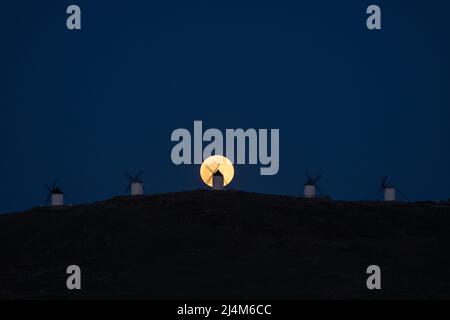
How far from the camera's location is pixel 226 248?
103 meters

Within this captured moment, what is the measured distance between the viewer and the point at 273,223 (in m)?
113

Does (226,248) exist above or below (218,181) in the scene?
below

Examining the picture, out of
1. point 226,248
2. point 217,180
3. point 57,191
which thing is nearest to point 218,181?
point 217,180

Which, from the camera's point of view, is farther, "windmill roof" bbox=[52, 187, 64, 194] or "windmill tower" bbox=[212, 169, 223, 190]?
"windmill roof" bbox=[52, 187, 64, 194]

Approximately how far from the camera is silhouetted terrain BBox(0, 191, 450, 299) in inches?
3565

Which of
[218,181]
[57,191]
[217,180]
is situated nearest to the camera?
[218,181]

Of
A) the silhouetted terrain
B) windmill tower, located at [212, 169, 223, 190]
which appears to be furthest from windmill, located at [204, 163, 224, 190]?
the silhouetted terrain

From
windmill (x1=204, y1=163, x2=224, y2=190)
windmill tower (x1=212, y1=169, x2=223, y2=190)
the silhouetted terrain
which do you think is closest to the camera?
the silhouetted terrain

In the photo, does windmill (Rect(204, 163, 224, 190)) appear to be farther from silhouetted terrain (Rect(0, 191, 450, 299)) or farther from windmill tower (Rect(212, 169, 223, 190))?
silhouetted terrain (Rect(0, 191, 450, 299))

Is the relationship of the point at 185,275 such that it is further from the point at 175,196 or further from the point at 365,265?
the point at 175,196

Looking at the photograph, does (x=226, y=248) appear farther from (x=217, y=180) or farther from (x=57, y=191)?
(x=57, y=191)

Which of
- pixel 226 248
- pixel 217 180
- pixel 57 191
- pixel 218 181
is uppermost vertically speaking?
pixel 217 180

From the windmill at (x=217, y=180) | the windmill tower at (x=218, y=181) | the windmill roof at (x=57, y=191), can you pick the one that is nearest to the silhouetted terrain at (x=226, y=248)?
the windmill at (x=217, y=180)
